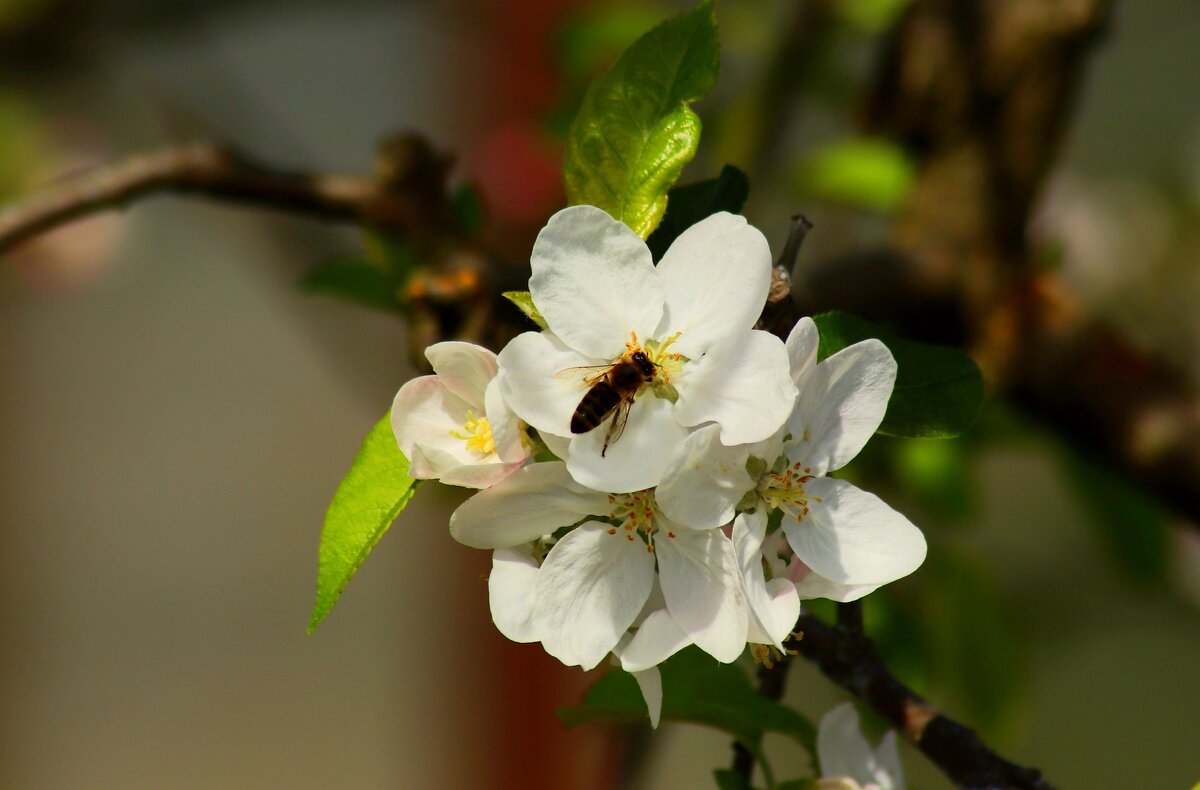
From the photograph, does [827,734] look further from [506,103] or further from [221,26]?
[506,103]

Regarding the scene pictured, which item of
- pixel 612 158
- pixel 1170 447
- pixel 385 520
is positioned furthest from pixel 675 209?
pixel 1170 447

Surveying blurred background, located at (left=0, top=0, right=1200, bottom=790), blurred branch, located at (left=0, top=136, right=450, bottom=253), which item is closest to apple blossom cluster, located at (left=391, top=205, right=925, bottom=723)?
blurred branch, located at (left=0, top=136, right=450, bottom=253)

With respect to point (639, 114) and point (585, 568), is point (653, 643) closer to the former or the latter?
point (585, 568)

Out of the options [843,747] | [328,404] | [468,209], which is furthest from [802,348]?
[328,404]

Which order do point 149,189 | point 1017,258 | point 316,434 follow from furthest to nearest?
point 316,434
point 1017,258
point 149,189

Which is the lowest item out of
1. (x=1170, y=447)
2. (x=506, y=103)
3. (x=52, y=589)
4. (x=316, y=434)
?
(x=52, y=589)

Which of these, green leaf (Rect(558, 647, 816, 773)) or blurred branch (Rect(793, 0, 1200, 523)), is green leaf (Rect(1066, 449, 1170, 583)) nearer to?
blurred branch (Rect(793, 0, 1200, 523))
